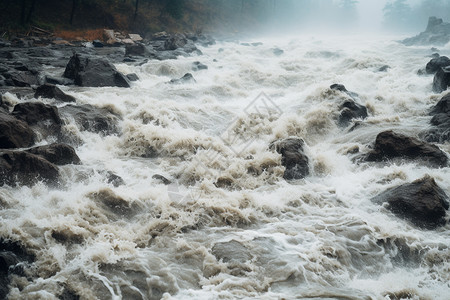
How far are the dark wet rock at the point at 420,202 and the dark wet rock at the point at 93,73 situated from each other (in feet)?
37.8

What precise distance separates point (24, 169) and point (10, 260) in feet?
8.46

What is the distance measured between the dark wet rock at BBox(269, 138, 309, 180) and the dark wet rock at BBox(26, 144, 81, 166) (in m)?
5.02

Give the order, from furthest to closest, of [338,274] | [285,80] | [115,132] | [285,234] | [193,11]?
[193,11]
[285,80]
[115,132]
[285,234]
[338,274]

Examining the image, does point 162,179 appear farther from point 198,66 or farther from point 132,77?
point 198,66

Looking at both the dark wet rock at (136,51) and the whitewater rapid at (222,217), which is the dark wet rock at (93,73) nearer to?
the whitewater rapid at (222,217)

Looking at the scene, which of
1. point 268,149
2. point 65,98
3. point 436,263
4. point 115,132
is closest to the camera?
point 436,263

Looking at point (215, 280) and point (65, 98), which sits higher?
point (65, 98)

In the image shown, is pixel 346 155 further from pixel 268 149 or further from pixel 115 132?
pixel 115 132

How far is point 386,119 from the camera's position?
12234mm

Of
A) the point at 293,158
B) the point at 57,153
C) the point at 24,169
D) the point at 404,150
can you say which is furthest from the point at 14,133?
the point at 404,150

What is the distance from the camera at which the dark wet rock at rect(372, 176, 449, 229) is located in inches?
268

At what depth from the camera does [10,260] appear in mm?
4844

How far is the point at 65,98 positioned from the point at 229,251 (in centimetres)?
873

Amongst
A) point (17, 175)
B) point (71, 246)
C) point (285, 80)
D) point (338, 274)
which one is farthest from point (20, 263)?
point (285, 80)
